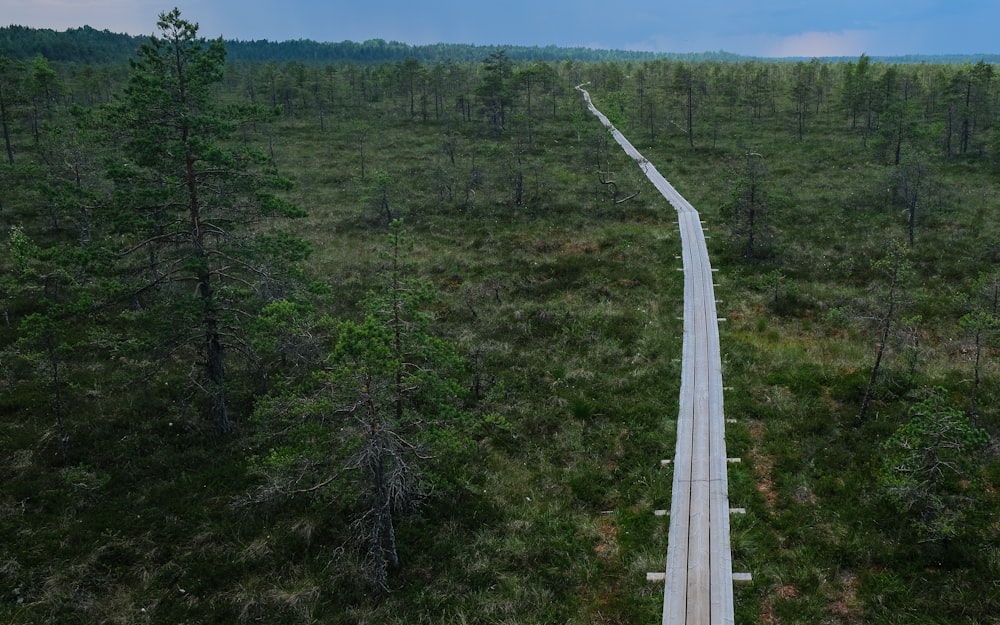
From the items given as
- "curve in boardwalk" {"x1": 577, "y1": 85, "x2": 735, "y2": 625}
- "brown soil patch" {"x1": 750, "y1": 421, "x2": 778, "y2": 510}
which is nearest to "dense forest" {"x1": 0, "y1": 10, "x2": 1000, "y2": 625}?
"brown soil patch" {"x1": 750, "y1": 421, "x2": 778, "y2": 510}

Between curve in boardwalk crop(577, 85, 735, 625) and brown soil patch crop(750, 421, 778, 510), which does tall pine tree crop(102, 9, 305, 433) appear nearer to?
curve in boardwalk crop(577, 85, 735, 625)

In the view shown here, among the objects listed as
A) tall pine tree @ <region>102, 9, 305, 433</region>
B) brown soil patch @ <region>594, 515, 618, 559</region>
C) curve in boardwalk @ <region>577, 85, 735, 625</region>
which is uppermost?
tall pine tree @ <region>102, 9, 305, 433</region>

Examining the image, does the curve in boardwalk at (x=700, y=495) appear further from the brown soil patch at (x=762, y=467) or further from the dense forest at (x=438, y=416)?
the brown soil patch at (x=762, y=467)

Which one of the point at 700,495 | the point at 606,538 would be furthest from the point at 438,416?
the point at 700,495

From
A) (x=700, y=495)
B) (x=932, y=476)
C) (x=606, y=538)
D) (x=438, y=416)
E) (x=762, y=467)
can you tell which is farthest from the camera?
(x=762, y=467)

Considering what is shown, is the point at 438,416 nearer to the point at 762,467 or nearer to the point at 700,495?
the point at 700,495

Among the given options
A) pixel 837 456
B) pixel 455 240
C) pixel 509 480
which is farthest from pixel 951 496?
pixel 455 240

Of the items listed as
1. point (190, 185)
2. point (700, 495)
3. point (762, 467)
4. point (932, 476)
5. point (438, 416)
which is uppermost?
point (190, 185)

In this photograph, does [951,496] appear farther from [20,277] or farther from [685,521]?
[20,277]
